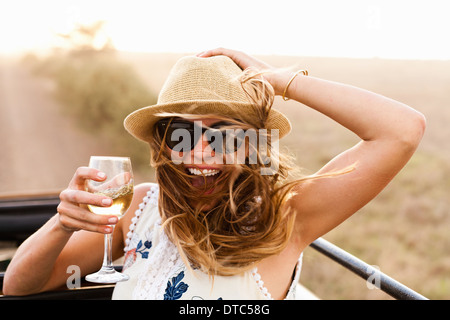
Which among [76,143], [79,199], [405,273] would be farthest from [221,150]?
[76,143]

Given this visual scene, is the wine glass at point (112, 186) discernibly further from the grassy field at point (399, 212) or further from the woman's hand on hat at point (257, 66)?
the grassy field at point (399, 212)

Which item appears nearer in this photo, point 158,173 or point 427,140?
point 158,173

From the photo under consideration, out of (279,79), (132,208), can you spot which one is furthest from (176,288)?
(279,79)

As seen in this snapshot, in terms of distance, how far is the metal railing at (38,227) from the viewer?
145 centimetres

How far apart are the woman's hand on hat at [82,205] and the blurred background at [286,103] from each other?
5921 mm

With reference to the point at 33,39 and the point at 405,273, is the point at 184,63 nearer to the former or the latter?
the point at 405,273

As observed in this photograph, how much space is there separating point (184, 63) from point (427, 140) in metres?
19.4

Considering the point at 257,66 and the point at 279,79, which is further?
the point at 257,66

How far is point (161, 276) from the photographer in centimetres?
167

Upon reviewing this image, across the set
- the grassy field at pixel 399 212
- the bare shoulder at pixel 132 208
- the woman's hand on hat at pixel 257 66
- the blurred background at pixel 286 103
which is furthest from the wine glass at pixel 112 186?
the blurred background at pixel 286 103

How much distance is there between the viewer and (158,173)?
177cm

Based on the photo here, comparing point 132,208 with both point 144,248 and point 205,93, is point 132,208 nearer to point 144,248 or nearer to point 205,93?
point 144,248

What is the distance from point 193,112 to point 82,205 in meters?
0.53

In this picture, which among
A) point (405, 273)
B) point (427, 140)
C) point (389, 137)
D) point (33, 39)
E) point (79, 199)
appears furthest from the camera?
point (33, 39)
